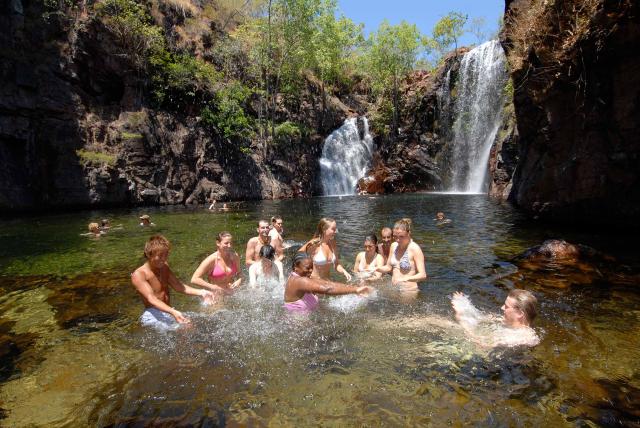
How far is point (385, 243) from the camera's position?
28.3ft

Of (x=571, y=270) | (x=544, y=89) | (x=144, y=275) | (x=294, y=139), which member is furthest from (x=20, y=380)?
(x=294, y=139)

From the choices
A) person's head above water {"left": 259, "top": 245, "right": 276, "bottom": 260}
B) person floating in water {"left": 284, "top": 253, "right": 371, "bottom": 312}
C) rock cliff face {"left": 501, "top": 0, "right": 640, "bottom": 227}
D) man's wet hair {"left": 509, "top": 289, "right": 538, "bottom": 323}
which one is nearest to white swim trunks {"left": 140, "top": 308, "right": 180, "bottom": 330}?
person floating in water {"left": 284, "top": 253, "right": 371, "bottom": 312}

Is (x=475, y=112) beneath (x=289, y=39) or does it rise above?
beneath

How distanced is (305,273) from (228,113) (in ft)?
97.4

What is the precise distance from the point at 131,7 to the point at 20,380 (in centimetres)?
3001

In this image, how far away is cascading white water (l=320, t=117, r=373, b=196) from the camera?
3991 cm

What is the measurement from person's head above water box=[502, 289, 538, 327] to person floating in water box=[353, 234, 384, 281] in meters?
3.35

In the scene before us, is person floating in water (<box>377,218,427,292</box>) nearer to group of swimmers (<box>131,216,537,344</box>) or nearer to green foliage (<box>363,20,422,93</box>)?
group of swimmers (<box>131,216,537,344</box>)

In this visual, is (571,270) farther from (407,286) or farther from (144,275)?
(144,275)

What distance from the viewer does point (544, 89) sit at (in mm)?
12297

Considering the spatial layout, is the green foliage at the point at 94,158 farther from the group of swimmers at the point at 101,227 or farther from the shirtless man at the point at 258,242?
the shirtless man at the point at 258,242

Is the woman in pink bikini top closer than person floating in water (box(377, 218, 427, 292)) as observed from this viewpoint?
Yes

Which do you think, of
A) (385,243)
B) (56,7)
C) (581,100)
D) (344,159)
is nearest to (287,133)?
(344,159)

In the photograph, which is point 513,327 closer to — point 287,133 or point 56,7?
point 56,7
